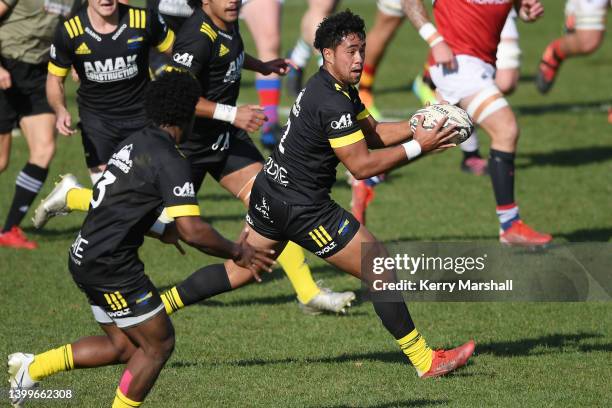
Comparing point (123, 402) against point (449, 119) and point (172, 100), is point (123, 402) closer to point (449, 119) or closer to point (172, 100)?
point (172, 100)

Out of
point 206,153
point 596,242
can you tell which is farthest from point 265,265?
point 596,242

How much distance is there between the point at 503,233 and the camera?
946 centimetres

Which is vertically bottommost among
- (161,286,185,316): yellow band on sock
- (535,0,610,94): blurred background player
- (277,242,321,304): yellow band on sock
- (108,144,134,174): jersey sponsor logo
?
(535,0,610,94): blurred background player

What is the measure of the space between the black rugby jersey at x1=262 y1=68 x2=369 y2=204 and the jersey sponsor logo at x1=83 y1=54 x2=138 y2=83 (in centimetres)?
181

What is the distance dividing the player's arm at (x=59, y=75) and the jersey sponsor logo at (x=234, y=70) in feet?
3.82

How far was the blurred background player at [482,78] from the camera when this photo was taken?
934 cm

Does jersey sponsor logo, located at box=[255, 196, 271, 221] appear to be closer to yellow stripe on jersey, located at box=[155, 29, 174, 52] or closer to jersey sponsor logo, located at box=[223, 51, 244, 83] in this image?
jersey sponsor logo, located at box=[223, 51, 244, 83]

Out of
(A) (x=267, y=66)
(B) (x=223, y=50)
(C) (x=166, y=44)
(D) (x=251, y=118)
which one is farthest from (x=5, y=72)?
(D) (x=251, y=118)

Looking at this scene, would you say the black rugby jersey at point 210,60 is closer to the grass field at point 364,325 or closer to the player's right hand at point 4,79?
the grass field at point 364,325

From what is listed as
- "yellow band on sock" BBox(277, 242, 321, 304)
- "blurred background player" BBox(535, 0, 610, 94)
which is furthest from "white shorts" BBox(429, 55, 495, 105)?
"blurred background player" BBox(535, 0, 610, 94)

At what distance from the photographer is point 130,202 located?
5.36 m

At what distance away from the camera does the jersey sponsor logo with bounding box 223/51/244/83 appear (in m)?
7.70

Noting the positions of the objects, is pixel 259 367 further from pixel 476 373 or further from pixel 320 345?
pixel 476 373

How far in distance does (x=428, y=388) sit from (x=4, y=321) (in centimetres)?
308
